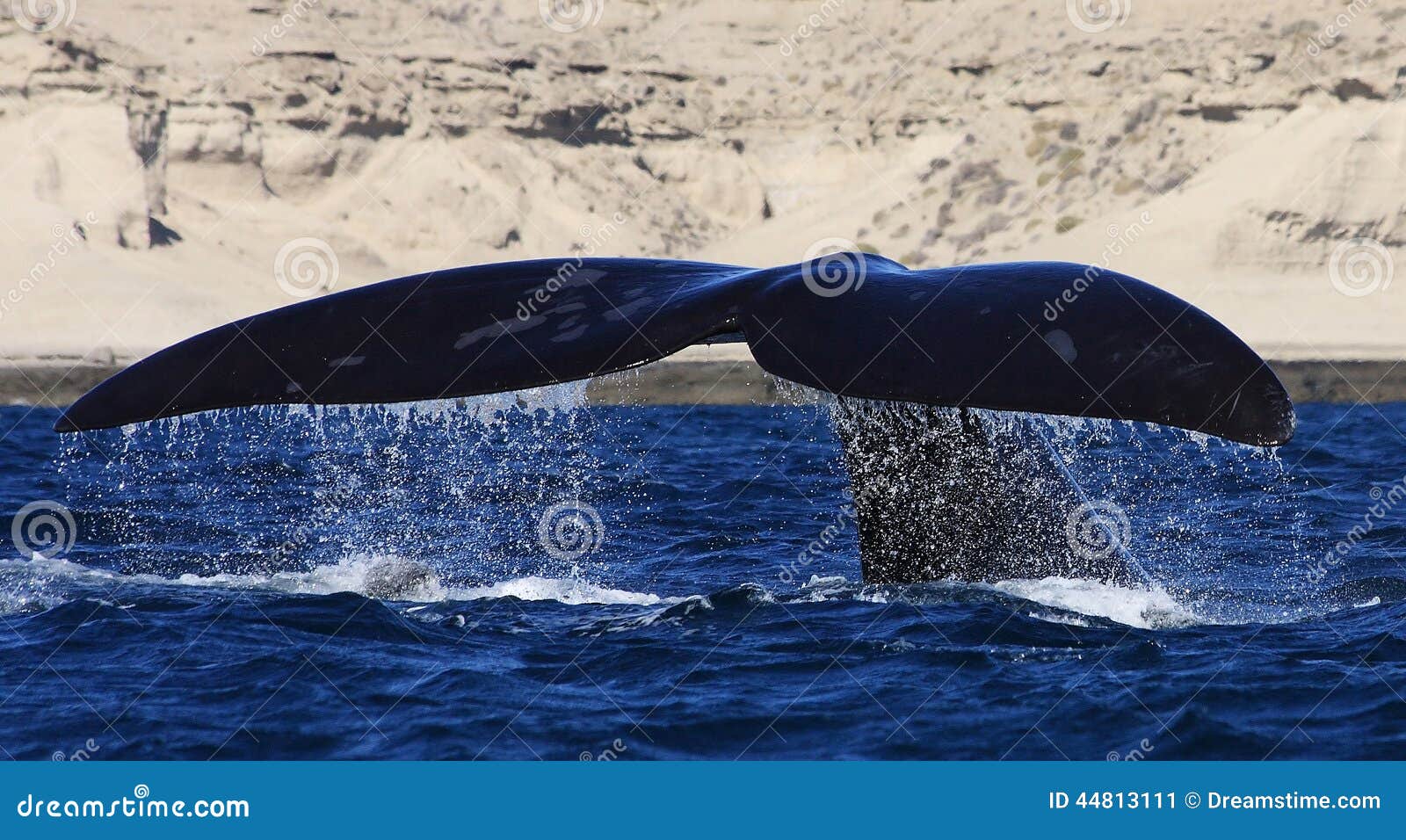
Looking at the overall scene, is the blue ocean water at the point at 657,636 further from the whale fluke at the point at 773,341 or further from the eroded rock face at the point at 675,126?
the eroded rock face at the point at 675,126

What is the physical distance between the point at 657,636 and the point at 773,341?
2.78m

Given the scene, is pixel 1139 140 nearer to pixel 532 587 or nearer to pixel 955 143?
pixel 955 143

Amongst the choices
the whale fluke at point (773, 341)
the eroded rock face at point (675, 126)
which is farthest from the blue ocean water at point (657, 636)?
the eroded rock face at point (675, 126)

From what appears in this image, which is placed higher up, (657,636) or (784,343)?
(784,343)

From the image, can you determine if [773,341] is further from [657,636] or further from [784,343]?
[657,636]

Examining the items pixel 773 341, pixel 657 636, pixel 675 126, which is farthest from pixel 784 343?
pixel 675 126

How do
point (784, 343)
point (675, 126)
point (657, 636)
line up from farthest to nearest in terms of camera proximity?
point (675, 126) < point (657, 636) < point (784, 343)

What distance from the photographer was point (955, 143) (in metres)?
46.9

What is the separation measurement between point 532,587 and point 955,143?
40205mm

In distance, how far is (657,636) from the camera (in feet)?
23.9

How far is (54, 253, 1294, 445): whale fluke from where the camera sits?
4273 mm

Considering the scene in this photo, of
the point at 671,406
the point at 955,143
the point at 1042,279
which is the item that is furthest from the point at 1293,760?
the point at 955,143

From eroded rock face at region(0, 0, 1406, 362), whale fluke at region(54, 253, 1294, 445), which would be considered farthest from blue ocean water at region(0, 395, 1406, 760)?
eroded rock face at region(0, 0, 1406, 362)

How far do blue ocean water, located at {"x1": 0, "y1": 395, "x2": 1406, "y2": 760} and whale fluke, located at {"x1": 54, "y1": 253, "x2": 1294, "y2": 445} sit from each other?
310mm
